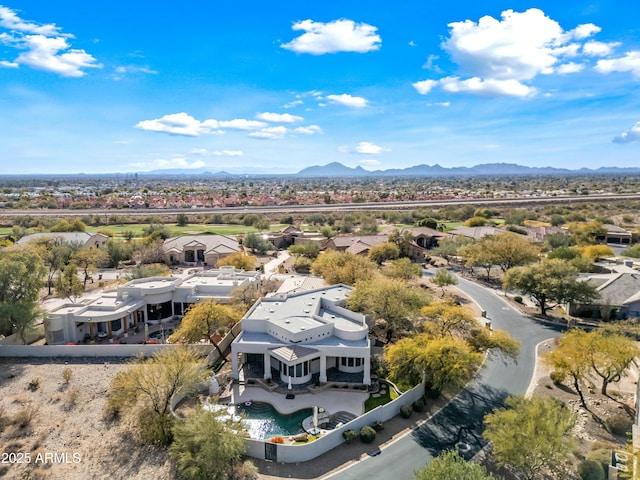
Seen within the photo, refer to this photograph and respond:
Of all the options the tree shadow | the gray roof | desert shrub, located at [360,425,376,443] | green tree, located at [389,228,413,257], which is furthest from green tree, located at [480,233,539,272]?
desert shrub, located at [360,425,376,443]

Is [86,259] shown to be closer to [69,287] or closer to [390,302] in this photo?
[69,287]


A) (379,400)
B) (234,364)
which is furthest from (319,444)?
(234,364)

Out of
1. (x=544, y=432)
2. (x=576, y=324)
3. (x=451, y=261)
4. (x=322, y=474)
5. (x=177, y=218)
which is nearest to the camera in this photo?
(x=544, y=432)

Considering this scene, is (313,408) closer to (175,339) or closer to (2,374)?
(175,339)

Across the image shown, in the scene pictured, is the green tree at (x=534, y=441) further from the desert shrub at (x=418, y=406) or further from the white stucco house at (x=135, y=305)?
the white stucco house at (x=135, y=305)

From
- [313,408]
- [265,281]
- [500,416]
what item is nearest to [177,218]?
[265,281]

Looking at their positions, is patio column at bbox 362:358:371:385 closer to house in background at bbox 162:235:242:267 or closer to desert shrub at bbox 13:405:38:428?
desert shrub at bbox 13:405:38:428
